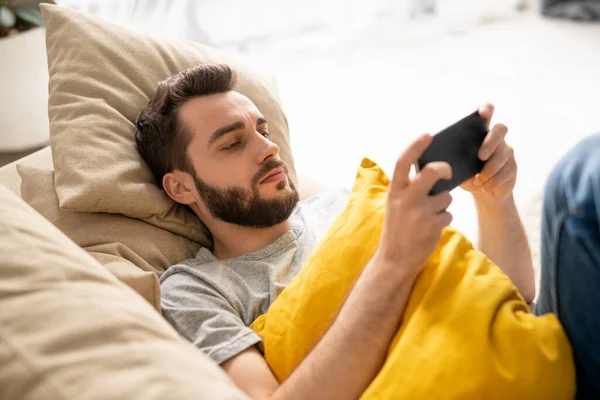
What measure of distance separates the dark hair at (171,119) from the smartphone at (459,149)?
1.89 ft

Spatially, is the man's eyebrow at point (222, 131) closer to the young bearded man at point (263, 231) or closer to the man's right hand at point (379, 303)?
the young bearded man at point (263, 231)

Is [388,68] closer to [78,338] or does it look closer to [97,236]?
[97,236]

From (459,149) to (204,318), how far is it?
0.48 m

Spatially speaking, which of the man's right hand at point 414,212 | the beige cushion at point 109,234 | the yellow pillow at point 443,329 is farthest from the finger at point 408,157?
the beige cushion at point 109,234

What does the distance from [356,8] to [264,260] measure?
2676 millimetres

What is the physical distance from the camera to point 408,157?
0.85m

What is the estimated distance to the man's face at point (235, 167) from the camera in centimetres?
127

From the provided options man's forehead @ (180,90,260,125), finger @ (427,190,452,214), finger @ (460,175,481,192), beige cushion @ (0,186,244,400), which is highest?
finger @ (427,190,452,214)

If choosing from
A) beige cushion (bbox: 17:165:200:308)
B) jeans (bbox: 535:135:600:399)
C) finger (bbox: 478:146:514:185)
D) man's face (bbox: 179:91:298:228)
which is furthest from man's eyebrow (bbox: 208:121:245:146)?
jeans (bbox: 535:135:600:399)

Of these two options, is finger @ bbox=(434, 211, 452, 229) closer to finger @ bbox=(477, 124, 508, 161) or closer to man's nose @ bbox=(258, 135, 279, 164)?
finger @ bbox=(477, 124, 508, 161)

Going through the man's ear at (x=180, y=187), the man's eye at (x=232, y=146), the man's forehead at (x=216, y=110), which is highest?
the man's forehead at (x=216, y=110)

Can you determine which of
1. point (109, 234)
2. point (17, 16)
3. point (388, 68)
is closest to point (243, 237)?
point (109, 234)

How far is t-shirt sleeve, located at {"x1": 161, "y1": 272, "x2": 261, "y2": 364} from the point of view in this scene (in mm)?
1015

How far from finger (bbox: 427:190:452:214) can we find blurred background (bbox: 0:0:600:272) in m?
1.15
